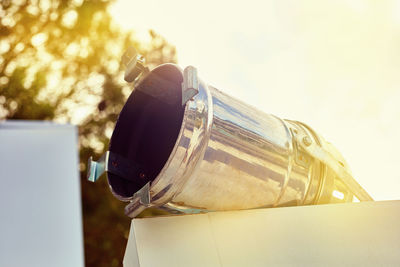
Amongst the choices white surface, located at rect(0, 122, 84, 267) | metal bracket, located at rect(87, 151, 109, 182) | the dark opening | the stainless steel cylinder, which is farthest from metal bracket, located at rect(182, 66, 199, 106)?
white surface, located at rect(0, 122, 84, 267)

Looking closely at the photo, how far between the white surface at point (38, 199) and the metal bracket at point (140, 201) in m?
1.86

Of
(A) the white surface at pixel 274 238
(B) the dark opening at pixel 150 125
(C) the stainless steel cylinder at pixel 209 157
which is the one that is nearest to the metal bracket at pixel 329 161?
(C) the stainless steel cylinder at pixel 209 157

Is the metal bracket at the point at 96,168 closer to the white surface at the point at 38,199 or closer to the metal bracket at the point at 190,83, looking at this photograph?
the metal bracket at the point at 190,83

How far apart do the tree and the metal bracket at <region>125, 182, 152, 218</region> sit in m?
4.19

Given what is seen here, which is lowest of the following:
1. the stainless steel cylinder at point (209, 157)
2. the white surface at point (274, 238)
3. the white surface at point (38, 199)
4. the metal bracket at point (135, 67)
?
the white surface at point (38, 199)

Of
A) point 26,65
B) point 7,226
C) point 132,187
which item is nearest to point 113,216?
point 26,65

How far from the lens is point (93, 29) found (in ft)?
18.5

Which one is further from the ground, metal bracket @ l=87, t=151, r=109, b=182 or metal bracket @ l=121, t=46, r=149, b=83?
metal bracket @ l=121, t=46, r=149, b=83

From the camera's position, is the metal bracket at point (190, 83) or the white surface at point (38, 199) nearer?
the metal bracket at point (190, 83)

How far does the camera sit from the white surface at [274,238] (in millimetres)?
1030

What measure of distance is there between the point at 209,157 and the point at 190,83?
21cm

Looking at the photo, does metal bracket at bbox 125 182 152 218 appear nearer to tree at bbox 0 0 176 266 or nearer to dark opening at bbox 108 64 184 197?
dark opening at bbox 108 64 184 197

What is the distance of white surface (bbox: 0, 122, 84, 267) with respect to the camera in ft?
8.95

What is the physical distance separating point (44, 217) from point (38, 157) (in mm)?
650
